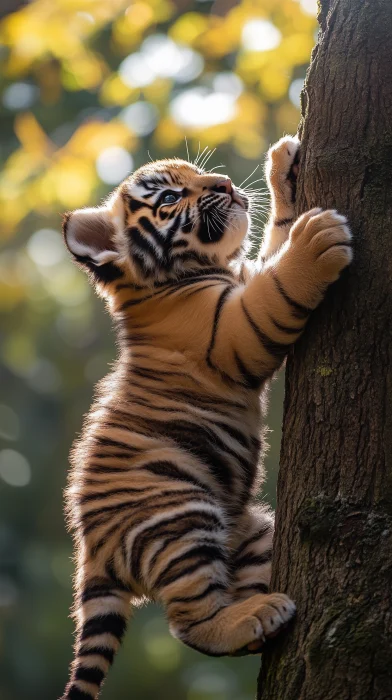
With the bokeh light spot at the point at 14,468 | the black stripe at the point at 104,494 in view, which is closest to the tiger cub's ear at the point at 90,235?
the black stripe at the point at 104,494

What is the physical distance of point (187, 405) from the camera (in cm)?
357

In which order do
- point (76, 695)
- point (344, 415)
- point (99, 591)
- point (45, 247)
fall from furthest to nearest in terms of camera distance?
point (45, 247) → point (99, 591) → point (76, 695) → point (344, 415)

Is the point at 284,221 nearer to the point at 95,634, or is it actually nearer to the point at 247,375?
the point at 247,375

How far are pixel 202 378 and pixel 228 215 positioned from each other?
0.86 metres

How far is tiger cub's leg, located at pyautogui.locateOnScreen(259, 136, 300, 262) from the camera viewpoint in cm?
371

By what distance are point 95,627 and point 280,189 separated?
165 centimetres

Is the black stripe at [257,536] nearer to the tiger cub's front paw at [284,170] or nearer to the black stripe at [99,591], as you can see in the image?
the black stripe at [99,591]

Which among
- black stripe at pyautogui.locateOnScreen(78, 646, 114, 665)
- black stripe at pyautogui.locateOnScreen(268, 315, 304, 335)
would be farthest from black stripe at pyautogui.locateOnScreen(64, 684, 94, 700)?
black stripe at pyautogui.locateOnScreen(268, 315, 304, 335)

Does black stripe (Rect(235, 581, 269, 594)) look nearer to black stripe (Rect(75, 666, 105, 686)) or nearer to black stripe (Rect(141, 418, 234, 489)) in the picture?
black stripe (Rect(141, 418, 234, 489))

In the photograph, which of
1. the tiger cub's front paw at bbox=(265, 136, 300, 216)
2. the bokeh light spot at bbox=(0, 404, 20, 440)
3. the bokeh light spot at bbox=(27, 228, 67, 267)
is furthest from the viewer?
the bokeh light spot at bbox=(0, 404, 20, 440)

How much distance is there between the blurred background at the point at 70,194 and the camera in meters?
6.21

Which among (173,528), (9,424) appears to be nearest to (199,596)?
(173,528)

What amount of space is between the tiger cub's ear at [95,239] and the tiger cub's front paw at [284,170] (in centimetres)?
72

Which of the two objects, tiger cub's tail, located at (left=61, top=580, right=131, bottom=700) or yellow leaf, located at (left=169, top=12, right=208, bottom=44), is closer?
tiger cub's tail, located at (left=61, top=580, right=131, bottom=700)
